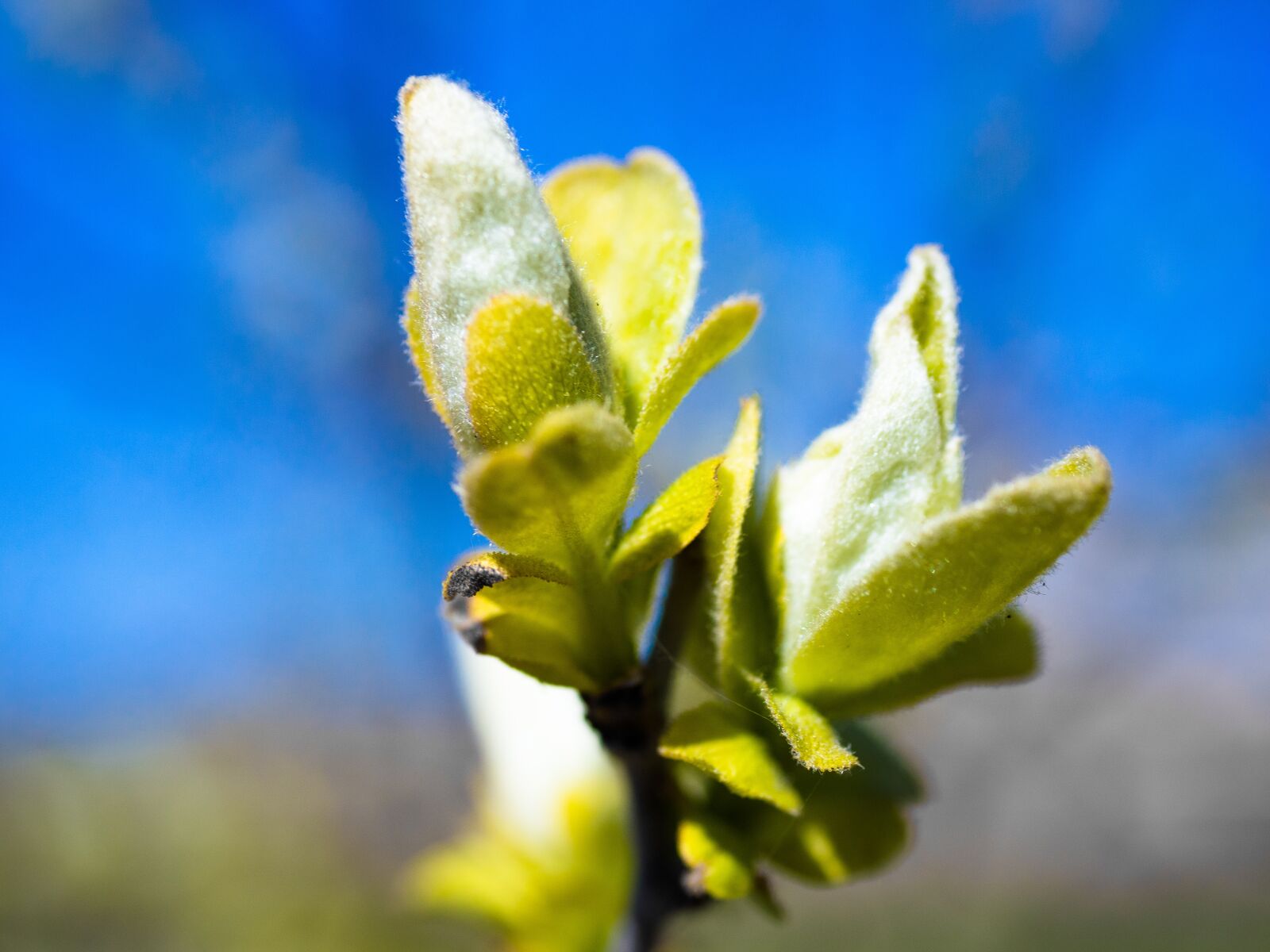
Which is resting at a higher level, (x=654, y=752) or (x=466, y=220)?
(x=466, y=220)

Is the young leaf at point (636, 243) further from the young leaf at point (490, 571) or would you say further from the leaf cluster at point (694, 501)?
the young leaf at point (490, 571)

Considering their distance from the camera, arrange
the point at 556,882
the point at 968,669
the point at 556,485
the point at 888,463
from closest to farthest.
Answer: the point at 556,485
the point at 888,463
the point at 968,669
the point at 556,882

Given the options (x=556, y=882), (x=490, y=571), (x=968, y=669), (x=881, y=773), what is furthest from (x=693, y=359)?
(x=556, y=882)

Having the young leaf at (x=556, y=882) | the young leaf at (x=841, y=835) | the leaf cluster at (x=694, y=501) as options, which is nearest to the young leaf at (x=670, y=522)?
the leaf cluster at (x=694, y=501)

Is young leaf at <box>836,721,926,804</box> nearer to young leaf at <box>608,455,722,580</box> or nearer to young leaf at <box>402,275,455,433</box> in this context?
young leaf at <box>608,455,722,580</box>

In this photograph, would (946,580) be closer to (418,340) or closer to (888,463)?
(888,463)

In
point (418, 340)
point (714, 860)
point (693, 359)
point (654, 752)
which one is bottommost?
point (714, 860)

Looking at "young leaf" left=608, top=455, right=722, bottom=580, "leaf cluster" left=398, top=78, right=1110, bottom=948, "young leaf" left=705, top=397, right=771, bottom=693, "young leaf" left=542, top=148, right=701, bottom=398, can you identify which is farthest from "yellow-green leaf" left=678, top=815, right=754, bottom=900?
"young leaf" left=542, top=148, right=701, bottom=398
